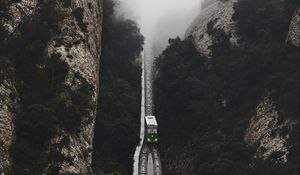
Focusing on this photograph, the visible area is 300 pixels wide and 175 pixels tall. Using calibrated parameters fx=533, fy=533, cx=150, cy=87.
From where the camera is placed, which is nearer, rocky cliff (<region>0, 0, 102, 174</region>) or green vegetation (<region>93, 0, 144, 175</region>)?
rocky cliff (<region>0, 0, 102, 174</region>)

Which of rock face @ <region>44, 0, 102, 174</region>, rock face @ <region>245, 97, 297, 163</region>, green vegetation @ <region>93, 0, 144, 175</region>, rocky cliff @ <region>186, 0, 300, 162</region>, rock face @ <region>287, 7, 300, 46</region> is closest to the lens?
rock face @ <region>44, 0, 102, 174</region>

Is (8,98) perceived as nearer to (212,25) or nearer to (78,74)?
(78,74)

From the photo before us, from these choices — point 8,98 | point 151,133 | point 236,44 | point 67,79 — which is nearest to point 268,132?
point 151,133

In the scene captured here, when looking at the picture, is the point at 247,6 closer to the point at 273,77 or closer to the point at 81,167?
the point at 273,77

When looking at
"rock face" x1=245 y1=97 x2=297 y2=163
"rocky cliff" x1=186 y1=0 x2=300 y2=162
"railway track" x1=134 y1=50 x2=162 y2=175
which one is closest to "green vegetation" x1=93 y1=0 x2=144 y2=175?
"railway track" x1=134 y1=50 x2=162 y2=175

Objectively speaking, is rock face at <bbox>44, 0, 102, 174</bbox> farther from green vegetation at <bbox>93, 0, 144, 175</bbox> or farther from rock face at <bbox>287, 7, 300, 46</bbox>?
rock face at <bbox>287, 7, 300, 46</bbox>

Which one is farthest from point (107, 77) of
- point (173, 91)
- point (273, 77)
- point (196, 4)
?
point (196, 4)

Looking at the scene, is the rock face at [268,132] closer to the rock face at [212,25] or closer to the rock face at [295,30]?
the rock face at [295,30]
